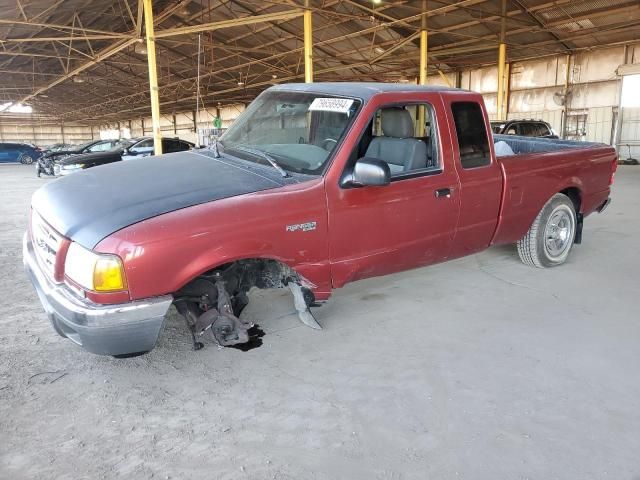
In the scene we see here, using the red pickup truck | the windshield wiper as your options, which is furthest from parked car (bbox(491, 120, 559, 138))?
the windshield wiper

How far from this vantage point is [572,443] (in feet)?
7.50

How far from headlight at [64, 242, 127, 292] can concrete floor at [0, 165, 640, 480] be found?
2.32 feet

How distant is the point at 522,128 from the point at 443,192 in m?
11.7

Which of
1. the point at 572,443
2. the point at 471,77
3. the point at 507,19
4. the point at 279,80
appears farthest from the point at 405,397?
the point at 279,80

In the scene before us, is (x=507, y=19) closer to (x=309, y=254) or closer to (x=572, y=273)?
(x=572, y=273)

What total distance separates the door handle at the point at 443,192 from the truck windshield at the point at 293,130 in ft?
3.03

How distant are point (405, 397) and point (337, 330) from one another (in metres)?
0.97

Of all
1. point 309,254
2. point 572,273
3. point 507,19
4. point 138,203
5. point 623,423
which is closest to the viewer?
point 623,423

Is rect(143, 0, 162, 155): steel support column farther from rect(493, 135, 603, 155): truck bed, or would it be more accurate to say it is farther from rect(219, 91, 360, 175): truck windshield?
rect(493, 135, 603, 155): truck bed

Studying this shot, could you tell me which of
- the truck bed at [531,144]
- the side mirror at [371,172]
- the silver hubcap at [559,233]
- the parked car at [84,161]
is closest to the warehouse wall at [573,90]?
the truck bed at [531,144]

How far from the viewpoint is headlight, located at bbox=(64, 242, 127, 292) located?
7.93 feet

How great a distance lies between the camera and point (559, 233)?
5.16 meters

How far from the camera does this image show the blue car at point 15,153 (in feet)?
92.5

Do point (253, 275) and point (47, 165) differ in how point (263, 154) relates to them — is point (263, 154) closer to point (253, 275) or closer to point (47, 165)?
point (253, 275)
